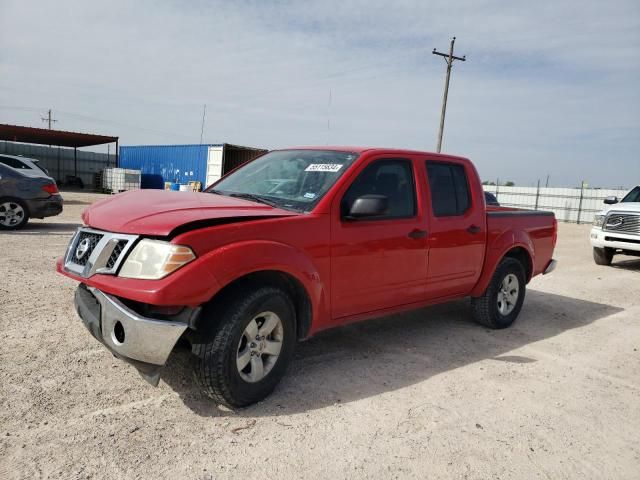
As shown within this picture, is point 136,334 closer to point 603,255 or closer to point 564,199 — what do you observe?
point 603,255

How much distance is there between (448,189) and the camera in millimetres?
4742

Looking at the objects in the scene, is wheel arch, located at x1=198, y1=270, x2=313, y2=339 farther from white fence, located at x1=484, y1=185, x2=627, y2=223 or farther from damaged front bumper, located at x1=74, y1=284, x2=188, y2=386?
white fence, located at x1=484, y1=185, x2=627, y2=223

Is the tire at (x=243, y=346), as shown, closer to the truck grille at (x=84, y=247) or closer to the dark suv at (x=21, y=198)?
the truck grille at (x=84, y=247)

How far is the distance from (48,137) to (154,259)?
3469cm

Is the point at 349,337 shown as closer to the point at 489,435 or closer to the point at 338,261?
the point at 338,261

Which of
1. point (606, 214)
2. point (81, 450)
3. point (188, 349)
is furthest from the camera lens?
point (606, 214)

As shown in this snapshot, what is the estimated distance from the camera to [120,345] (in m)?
2.84

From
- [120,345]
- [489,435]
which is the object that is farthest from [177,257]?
[489,435]

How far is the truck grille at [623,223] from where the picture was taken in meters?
9.99

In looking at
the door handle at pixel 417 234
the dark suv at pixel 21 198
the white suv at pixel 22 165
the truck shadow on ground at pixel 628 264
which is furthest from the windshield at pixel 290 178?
the truck shadow on ground at pixel 628 264

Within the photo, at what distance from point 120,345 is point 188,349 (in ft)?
1.32

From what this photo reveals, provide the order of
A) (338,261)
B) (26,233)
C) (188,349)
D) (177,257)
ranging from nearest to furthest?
(177,257)
(188,349)
(338,261)
(26,233)

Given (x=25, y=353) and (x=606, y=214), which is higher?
(x=606, y=214)

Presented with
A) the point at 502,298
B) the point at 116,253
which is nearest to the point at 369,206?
the point at 116,253
